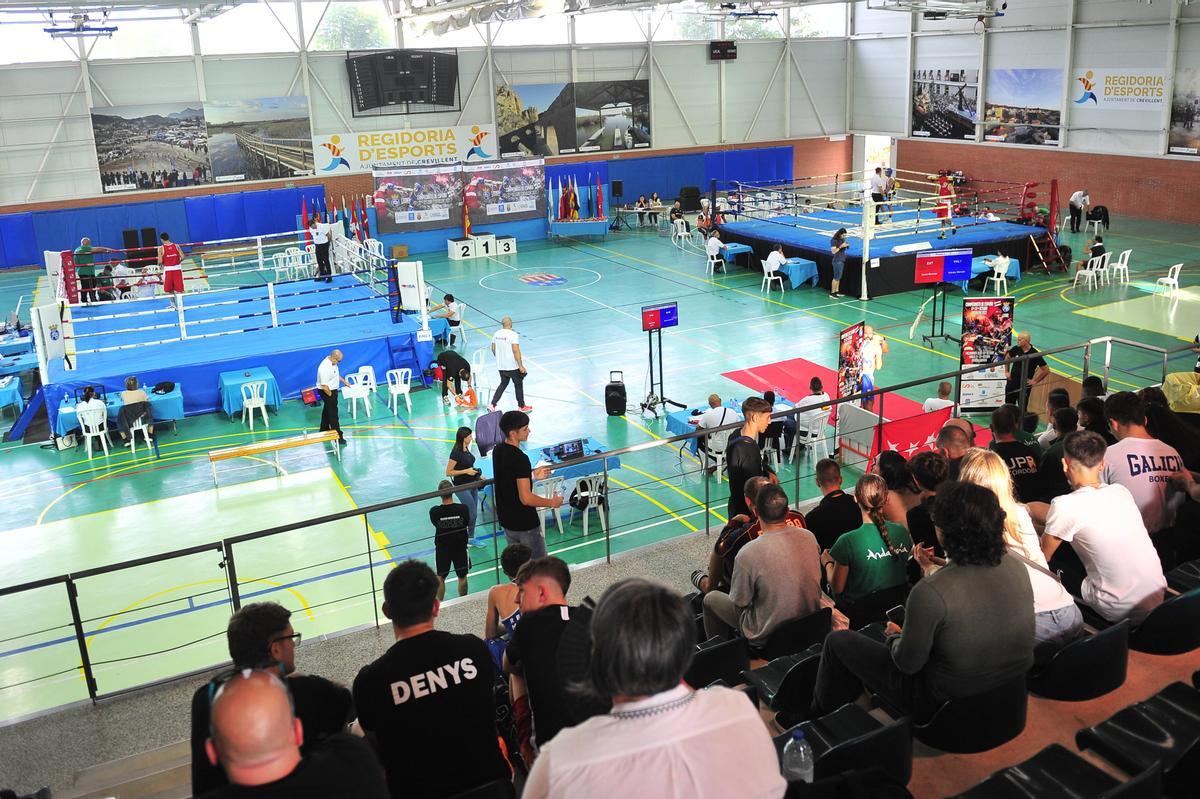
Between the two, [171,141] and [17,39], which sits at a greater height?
[17,39]

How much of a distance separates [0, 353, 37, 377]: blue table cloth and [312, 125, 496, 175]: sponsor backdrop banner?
54.0ft

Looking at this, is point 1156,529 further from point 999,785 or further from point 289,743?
point 289,743

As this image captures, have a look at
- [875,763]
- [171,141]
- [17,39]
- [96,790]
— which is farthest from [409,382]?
[17,39]

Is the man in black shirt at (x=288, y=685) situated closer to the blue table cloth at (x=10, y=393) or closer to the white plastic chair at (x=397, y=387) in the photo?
the white plastic chair at (x=397, y=387)

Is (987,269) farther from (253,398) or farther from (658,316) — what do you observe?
(253,398)

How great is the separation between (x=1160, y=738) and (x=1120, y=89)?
31.9 meters

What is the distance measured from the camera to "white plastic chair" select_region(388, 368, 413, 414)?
16.6 meters

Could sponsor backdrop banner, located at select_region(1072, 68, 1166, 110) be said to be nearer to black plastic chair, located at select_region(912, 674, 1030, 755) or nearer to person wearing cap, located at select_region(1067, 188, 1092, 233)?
person wearing cap, located at select_region(1067, 188, 1092, 233)

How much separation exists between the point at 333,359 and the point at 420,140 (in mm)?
21039

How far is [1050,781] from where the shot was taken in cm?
330

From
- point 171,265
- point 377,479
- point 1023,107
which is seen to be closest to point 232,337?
Result: point 171,265

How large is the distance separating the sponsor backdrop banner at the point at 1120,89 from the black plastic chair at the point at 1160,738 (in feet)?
100

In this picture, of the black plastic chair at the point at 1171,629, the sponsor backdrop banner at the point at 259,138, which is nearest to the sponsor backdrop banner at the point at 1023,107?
the sponsor backdrop banner at the point at 259,138

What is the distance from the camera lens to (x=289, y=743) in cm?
246
